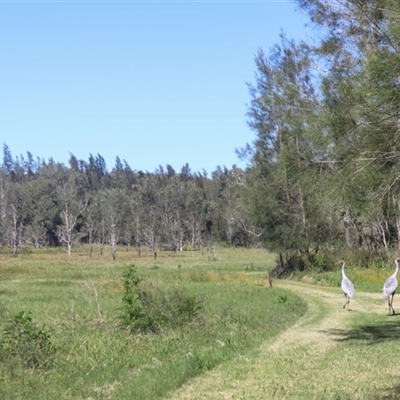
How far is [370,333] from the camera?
51.8 ft

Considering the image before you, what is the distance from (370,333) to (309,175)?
4.91 metres

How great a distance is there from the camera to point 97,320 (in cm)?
1797

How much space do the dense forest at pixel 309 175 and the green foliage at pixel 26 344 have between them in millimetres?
→ 5844

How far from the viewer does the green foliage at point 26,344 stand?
12617mm

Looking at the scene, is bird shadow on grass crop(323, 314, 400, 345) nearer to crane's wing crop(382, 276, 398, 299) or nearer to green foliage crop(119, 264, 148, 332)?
crane's wing crop(382, 276, 398, 299)

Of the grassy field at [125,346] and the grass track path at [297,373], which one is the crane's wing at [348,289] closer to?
the grassy field at [125,346]

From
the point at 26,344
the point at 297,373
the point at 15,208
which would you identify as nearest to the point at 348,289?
the point at 297,373

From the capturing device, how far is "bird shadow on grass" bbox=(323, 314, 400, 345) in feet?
48.5

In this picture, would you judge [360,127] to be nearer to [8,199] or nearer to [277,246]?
[277,246]

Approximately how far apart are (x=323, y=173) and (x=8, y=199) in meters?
105

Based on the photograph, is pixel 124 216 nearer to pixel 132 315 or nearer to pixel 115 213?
pixel 115 213

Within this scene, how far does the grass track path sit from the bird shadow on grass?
148 millimetres

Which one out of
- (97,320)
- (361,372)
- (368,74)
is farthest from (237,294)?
(368,74)

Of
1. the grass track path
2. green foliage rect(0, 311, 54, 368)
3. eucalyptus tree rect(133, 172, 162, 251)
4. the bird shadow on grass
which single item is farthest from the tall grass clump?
eucalyptus tree rect(133, 172, 162, 251)
